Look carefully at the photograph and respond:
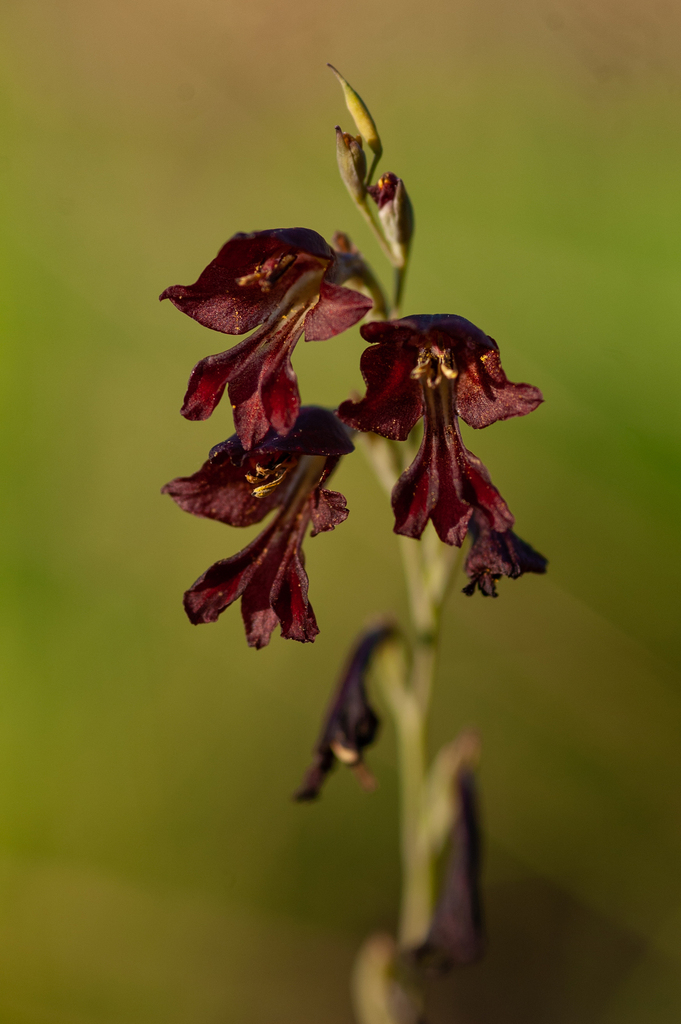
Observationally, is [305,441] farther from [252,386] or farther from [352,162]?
[352,162]

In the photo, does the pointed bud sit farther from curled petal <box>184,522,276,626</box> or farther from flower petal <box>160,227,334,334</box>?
curled petal <box>184,522,276,626</box>

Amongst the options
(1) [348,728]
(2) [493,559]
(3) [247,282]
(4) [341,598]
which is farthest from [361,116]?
(4) [341,598]

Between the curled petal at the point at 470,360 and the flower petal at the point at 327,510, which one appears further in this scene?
the flower petal at the point at 327,510

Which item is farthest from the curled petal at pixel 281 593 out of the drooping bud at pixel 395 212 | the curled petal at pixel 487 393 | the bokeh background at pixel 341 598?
the bokeh background at pixel 341 598

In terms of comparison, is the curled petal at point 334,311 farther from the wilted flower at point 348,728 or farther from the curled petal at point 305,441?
the wilted flower at point 348,728

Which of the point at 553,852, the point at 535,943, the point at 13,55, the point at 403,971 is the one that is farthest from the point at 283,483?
the point at 13,55

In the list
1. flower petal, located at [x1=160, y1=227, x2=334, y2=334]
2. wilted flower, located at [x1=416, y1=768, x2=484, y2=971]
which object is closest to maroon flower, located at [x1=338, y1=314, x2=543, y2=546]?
flower petal, located at [x1=160, y1=227, x2=334, y2=334]
